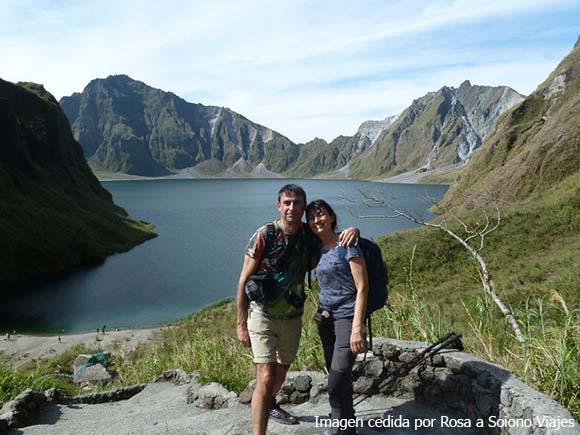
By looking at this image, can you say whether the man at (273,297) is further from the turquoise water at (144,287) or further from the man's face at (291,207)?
the turquoise water at (144,287)

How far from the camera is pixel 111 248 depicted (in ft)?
242

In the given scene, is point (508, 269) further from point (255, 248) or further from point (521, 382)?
point (255, 248)

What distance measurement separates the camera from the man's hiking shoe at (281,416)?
638 cm

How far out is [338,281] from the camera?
5.57 metres

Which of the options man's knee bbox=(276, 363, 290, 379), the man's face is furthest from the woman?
man's knee bbox=(276, 363, 290, 379)

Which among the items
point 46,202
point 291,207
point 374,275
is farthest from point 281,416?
point 46,202

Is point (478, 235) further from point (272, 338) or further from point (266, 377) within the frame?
point (266, 377)

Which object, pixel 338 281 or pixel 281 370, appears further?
pixel 281 370

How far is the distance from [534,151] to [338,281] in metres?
61.0

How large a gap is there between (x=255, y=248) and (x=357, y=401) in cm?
305

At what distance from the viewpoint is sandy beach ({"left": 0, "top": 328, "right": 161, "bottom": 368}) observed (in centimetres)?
2895

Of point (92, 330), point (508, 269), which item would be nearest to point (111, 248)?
point (92, 330)

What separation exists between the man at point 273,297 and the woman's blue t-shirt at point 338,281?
41 centimetres

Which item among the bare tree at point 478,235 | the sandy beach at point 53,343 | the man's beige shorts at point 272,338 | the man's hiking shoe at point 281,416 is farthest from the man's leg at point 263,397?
the sandy beach at point 53,343
